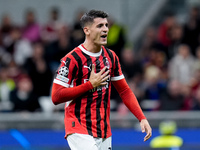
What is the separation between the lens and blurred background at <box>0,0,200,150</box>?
30.8 feet

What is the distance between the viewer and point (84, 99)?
16.5 ft

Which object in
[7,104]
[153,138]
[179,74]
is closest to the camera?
[153,138]

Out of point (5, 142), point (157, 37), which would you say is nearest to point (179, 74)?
point (157, 37)

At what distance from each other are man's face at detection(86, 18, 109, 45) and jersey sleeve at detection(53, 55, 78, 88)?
32 centimetres

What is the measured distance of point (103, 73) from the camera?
16.6ft

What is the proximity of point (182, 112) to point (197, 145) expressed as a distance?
44.0 inches

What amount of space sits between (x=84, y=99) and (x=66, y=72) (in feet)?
1.10

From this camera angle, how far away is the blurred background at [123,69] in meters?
9.40

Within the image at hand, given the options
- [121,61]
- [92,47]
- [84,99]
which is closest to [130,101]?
[84,99]

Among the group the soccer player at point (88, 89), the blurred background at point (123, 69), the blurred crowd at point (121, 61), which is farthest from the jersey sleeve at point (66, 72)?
the blurred crowd at point (121, 61)

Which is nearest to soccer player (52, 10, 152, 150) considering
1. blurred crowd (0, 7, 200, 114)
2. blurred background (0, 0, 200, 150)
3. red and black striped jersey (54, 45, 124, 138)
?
red and black striped jersey (54, 45, 124, 138)

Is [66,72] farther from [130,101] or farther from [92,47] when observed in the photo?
[130,101]

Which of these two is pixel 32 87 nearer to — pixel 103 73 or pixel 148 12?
pixel 148 12

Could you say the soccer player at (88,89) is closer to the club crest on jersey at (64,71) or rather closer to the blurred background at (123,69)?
the club crest on jersey at (64,71)
